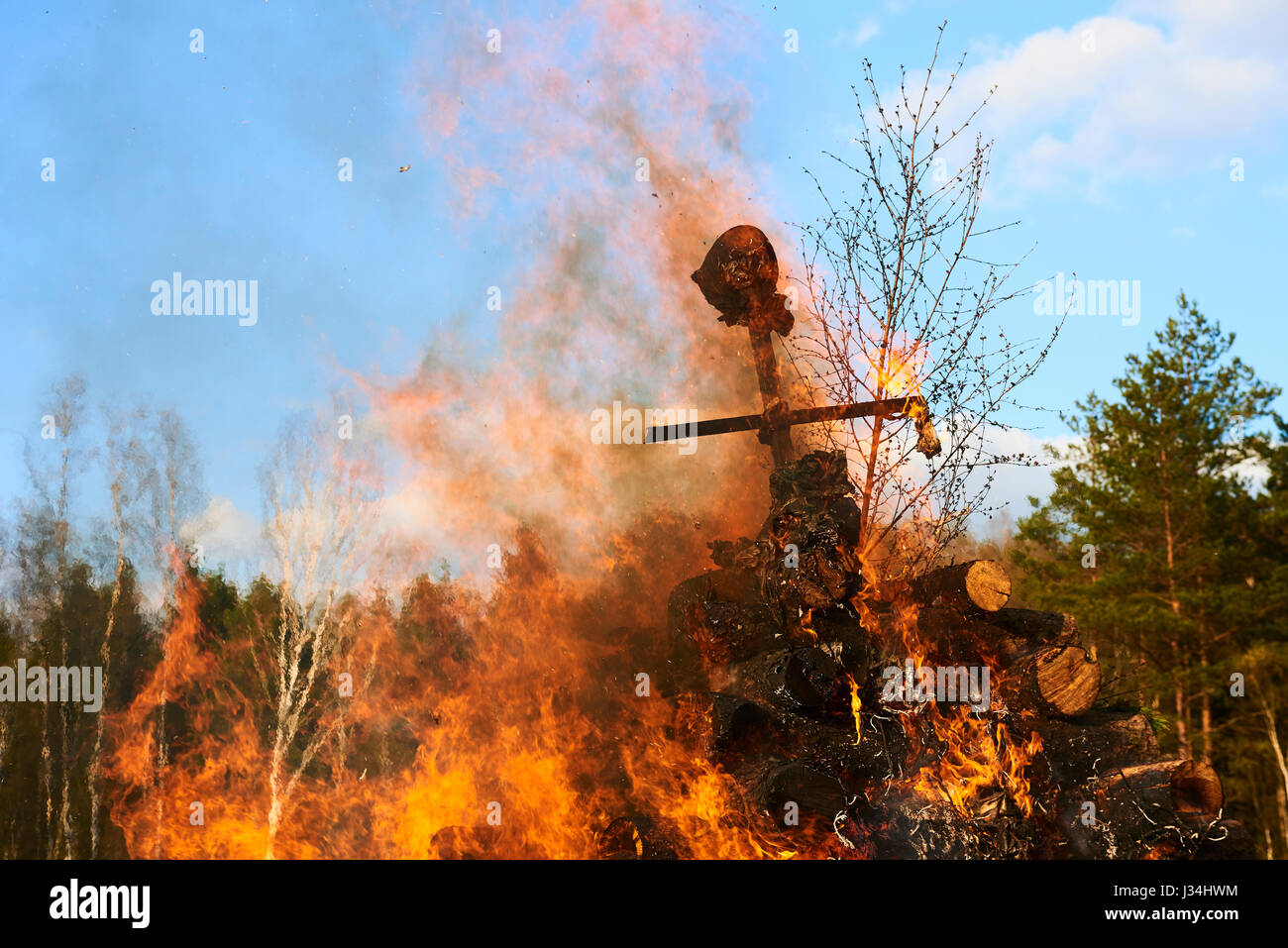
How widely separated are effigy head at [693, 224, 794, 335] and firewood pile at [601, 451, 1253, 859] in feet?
7.47

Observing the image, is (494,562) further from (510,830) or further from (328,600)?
(328,600)

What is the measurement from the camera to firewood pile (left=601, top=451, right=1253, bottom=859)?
804cm

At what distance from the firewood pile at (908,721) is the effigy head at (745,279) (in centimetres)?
228

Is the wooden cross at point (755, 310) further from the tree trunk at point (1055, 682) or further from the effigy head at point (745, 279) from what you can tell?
the tree trunk at point (1055, 682)

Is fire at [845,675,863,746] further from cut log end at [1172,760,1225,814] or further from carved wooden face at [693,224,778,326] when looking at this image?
carved wooden face at [693,224,778,326]

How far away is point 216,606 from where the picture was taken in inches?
992

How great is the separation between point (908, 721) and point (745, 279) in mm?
5617

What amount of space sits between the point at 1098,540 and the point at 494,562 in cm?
1864

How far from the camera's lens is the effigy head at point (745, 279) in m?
11.1

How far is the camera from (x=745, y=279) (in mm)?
11164

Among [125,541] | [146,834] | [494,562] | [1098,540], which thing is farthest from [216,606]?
[1098,540]

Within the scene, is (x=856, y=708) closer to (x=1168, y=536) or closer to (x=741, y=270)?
(x=741, y=270)

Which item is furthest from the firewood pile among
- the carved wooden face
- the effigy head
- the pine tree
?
the pine tree

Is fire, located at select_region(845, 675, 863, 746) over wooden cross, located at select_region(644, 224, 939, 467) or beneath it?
beneath
